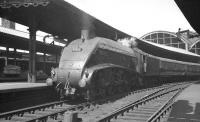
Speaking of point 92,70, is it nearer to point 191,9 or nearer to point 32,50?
point 191,9

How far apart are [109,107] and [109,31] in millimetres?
10641

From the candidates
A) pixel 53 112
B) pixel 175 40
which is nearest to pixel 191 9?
pixel 53 112

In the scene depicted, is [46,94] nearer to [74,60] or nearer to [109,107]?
[74,60]

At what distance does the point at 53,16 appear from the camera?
49.2ft

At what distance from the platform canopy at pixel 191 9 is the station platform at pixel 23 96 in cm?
695

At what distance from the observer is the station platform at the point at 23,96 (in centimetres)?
934

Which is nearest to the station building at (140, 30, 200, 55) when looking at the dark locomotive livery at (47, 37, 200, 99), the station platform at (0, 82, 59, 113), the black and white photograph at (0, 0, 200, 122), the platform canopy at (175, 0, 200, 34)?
the black and white photograph at (0, 0, 200, 122)

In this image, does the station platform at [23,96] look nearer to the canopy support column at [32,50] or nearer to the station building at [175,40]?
the canopy support column at [32,50]

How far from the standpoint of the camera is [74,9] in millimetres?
13250

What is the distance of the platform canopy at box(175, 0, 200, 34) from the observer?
569 cm

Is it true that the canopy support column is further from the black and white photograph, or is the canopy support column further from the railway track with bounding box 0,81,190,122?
the railway track with bounding box 0,81,190,122

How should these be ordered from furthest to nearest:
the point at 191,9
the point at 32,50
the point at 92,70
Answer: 1. the point at 32,50
2. the point at 92,70
3. the point at 191,9

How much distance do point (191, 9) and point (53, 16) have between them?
10.2 metres

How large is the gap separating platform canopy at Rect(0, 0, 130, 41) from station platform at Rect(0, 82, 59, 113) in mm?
4355
